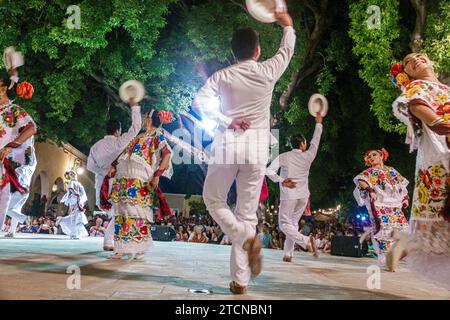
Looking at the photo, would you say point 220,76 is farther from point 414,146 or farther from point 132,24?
point 132,24

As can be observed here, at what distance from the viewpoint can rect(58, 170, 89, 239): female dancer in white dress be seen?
38.1 ft

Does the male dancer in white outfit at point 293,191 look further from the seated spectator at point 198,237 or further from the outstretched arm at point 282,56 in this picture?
the seated spectator at point 198,237

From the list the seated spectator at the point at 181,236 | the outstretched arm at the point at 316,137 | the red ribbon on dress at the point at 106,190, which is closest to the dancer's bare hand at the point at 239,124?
the red ribbon on dress at the point at 106,190

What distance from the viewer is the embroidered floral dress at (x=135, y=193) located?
18.7 ft

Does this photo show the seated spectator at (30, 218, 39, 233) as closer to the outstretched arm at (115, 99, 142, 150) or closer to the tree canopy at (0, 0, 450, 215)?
the tree canopy at (0, 0, 450, 215)

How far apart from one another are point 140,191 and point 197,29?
24.6ft

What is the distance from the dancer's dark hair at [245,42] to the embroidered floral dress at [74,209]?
9078mm

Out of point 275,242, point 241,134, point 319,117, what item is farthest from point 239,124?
point 275,242

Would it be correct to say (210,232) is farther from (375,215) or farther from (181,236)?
(375,215)

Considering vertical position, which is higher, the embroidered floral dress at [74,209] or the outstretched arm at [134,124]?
the outstretched arm at [134,124]

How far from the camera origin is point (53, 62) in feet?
42.1

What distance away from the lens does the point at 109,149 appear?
6520mm

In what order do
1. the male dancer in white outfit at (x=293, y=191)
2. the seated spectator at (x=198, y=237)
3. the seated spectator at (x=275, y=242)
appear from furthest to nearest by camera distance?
the seated spectator at (x=198, y=237)
the seated spectator at (x=275, y=242)
the male dancer in white outfit at (x=293, y=191)

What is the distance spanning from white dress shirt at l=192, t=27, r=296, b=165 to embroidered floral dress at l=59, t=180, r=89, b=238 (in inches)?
355
